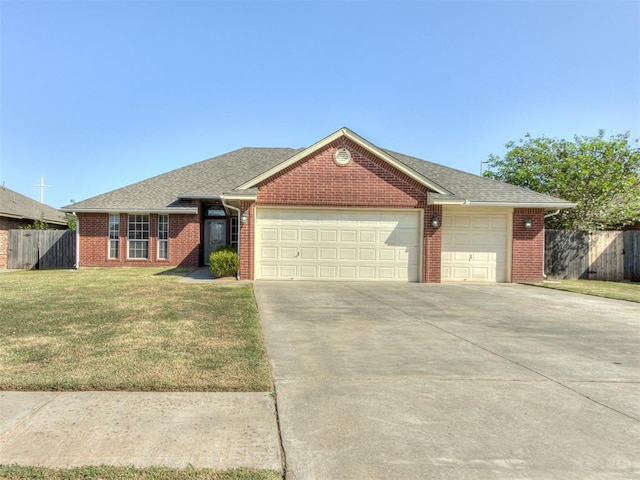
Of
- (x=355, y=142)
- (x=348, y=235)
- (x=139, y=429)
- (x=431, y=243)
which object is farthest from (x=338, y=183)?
(x=139, y=429)

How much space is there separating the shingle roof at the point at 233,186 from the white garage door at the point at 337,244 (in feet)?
5.24

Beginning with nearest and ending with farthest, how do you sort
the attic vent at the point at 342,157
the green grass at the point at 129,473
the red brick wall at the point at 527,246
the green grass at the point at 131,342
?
the green grass at the point at 129,473
the green grass at the point at 131,342
the attic vent at the point at 342,157
the red brick wall at the point at 527,246

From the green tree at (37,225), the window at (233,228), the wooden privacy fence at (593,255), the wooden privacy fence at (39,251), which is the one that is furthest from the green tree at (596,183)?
the green tree at (37,225)

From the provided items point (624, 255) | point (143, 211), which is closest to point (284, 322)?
point (143, 211)

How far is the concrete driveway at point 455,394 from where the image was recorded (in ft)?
9.33

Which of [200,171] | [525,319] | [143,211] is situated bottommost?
[525,319]

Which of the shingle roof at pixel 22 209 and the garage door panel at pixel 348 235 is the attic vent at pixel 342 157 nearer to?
the garage door panel at pixel 348 235

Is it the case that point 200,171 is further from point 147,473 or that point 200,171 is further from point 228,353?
point 147,473

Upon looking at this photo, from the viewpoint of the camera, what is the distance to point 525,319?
794cm

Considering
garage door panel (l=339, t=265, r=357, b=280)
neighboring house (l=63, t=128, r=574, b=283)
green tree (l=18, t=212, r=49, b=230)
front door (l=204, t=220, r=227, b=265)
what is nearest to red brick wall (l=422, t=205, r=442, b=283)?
neighboring house (l=63, t=128, r=574, b=283)

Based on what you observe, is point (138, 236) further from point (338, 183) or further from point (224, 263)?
point (338, 183)

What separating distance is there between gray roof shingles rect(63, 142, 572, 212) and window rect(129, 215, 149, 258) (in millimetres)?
710

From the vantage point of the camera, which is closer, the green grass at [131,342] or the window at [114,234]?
the green grass at [131,342]

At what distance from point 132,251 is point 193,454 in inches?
663
